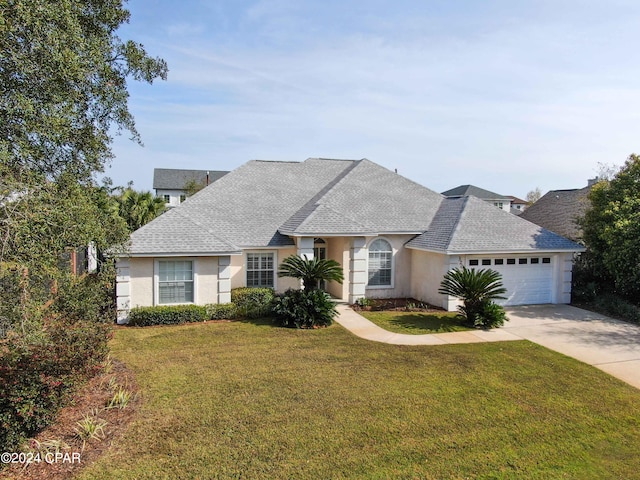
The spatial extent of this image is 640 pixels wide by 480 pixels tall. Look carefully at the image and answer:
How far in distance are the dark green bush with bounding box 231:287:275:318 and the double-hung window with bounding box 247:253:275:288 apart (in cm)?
124

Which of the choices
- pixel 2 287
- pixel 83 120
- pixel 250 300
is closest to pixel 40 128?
pixel 83 120

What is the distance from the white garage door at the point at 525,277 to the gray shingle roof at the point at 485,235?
0.71 m

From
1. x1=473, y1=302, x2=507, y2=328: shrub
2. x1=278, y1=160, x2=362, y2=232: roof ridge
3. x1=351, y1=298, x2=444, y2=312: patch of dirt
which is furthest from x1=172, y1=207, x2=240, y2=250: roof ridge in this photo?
x1=473, y1=302, x2=507, y2=328: shrub

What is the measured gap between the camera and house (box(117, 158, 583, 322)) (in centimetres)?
1616

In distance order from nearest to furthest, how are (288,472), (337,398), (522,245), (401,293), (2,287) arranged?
(2,287) → (288,472) → (337,398) → (522,245) → (401,293)

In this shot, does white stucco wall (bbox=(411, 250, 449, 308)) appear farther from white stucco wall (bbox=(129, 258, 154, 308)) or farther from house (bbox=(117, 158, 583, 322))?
white stucco wall (bbox=(129, 258, 154, 308))

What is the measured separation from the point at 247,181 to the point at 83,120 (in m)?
14.1

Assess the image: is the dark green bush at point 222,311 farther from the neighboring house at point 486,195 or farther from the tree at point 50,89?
the neighboring house at point 486,195

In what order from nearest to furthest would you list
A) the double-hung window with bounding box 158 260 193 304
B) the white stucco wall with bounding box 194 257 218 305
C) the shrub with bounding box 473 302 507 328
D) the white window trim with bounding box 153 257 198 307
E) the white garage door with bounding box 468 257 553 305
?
the shrub with bounding box 473 302 507 328 < the white window trim with bounding box 153 257 198 307 < the double-hung window with bounding box 158 260 193 304 < the white stucco wall with bounding box 194 257 218 305 < the white garage door with bounding box 468 257 553 305

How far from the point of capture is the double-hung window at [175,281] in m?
16.0

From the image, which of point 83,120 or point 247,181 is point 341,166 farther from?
point 83,120

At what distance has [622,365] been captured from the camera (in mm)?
11406

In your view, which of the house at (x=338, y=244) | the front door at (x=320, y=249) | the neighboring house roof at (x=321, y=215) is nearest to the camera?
the house at (x=338, y=244)

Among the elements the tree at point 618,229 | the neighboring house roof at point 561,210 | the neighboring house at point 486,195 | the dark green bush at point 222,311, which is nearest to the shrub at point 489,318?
the tree at point 618,229
